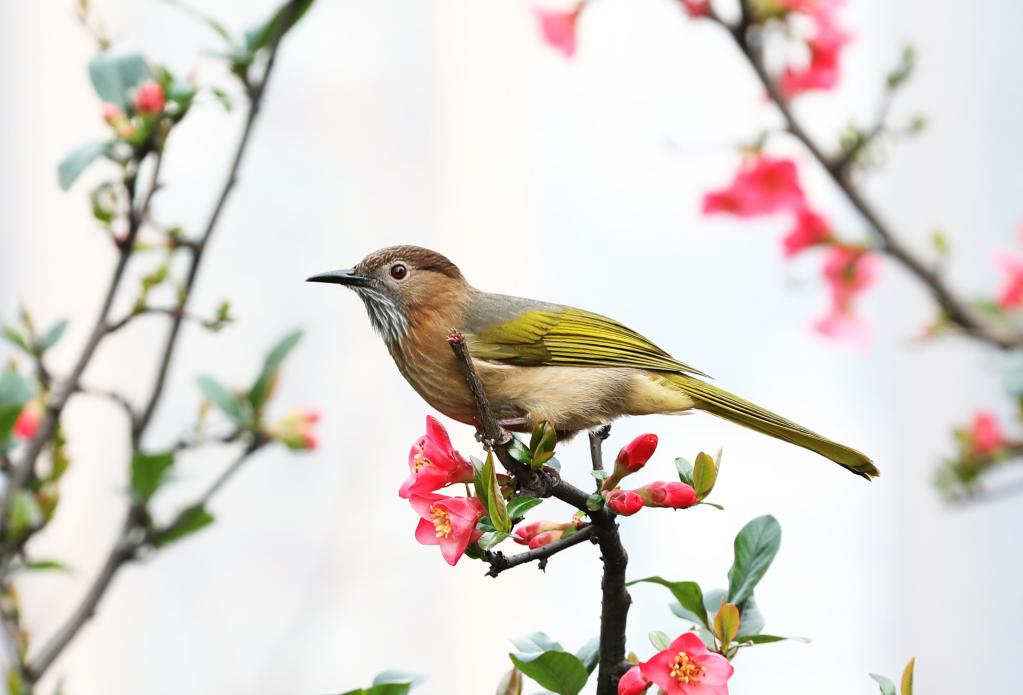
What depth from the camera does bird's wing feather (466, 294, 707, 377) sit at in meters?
1.50

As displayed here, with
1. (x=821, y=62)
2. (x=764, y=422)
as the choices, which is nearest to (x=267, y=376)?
(x=764, y=422)

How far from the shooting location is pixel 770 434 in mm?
1422

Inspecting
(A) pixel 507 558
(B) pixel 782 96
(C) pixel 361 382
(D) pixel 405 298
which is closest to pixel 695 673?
(A) pixel 507 558

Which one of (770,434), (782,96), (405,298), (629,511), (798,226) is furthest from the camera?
(798,226)

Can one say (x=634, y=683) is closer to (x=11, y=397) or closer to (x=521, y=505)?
(x=521, y=505)

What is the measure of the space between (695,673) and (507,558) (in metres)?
0.18

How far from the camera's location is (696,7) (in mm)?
1932

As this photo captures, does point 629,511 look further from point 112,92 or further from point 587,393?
point 112,92

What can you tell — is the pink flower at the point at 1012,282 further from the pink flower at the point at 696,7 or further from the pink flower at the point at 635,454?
the pink flower at the point at 635,454

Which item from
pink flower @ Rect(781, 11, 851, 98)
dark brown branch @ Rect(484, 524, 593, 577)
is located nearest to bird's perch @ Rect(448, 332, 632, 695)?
dark brown branch @ Rect(484, 524, 593, 577)

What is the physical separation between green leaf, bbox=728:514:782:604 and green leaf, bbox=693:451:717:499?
0.11 meters

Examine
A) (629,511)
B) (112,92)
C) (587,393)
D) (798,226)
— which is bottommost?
(629,511)

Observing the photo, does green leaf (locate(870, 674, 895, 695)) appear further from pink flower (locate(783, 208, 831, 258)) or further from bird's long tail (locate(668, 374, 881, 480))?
pink flower (locate(783, 208, 831, 258))

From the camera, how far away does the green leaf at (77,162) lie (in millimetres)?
1466
